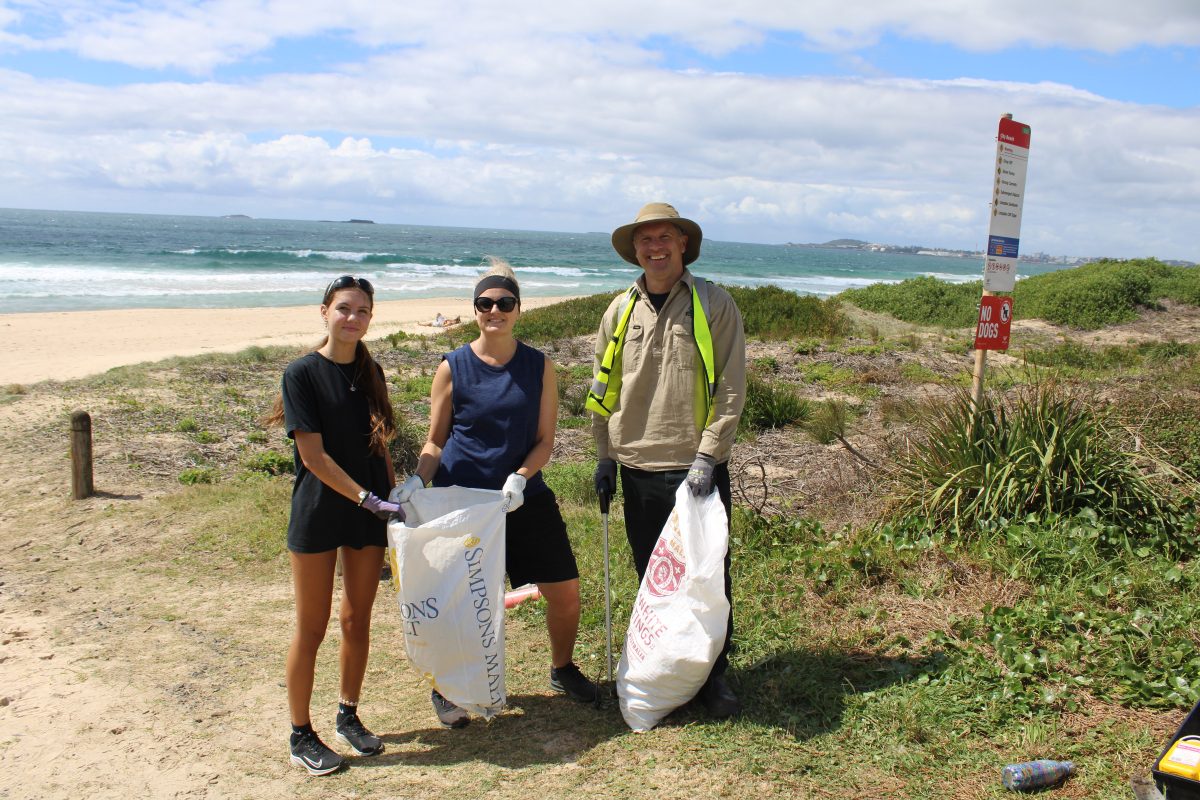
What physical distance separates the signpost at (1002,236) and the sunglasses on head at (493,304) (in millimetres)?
3074

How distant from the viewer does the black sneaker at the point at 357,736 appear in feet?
11.8

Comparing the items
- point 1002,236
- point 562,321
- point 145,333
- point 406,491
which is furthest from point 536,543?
point 145,333

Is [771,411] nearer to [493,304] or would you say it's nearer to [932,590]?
[932,590]

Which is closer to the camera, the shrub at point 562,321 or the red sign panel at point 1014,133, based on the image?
the red sign panel at point 1014,133

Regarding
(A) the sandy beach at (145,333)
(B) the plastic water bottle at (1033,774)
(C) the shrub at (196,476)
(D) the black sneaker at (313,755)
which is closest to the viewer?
(B) the plastic water bottle at (1033,774)

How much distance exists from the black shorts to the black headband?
2.84 ft

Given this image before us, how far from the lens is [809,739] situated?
138 inches

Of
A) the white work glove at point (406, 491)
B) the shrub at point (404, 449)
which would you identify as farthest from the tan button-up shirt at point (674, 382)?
the shrub at point (404, 449)

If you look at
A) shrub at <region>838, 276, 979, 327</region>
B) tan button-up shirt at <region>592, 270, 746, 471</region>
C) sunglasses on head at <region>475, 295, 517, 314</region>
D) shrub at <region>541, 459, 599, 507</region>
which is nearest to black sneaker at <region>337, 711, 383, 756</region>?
tan button-up shirt at <region>592, 270, 746, 471</region>

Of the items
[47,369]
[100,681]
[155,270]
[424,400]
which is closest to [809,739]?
[100,681]

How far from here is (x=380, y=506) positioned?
3393 mm

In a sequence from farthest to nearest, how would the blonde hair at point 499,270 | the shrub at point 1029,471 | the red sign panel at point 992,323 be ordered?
the red sign panel at point 992,323, the shrub at point 1029,471, the blonde hair at point 499,270

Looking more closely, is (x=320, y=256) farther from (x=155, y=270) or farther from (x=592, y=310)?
(x=592, y=310)

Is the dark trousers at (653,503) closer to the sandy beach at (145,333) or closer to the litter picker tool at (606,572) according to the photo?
the litter picker tool at (606,572)
